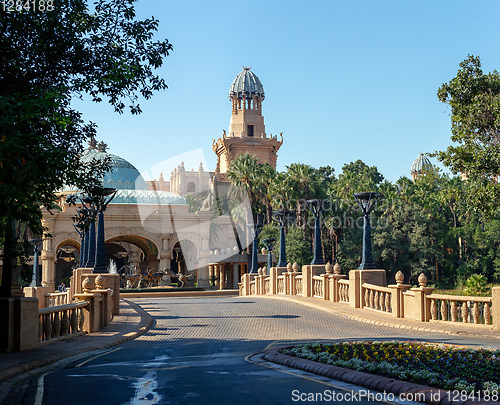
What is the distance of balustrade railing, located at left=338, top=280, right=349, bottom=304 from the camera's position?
26.2 metres

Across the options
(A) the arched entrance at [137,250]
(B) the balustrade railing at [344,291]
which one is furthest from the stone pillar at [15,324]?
(A) the arched entrance at [137,250]

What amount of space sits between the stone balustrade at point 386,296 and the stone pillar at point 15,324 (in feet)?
37.2

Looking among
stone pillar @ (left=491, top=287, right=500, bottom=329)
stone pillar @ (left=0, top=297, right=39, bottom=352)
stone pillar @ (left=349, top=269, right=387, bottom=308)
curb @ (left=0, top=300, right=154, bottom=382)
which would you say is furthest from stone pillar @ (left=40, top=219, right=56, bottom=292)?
stone pillar @ (left=491, top=287, right=500, bottom=329)

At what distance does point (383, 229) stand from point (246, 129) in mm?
36007

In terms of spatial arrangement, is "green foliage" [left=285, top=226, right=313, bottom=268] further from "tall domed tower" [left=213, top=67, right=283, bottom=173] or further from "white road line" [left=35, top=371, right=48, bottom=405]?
"white road line" [left=35, top=371, right=48, bottom=405]

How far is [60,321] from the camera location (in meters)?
A: 16.4

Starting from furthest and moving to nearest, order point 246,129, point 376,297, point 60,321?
point 246,129
point 376,297
point 60,321

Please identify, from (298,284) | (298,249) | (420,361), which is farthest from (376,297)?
(298,249)

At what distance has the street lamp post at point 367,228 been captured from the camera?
23.8 metres

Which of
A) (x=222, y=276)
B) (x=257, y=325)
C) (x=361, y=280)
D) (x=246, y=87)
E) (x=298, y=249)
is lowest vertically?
(x=257, y=325)

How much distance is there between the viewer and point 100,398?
8.37 meters

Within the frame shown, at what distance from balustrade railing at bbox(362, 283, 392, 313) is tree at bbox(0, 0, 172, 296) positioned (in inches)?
463

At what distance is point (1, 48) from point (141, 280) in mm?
45515

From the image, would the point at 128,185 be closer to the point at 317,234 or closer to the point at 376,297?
the point at 317,234
